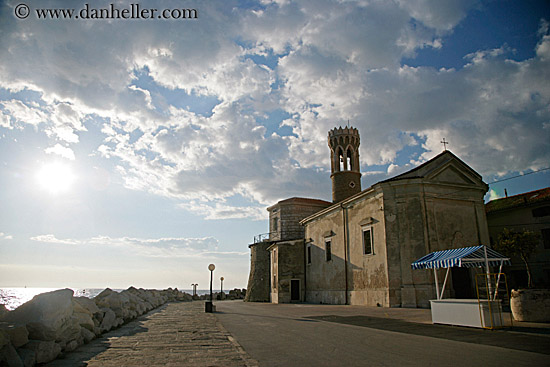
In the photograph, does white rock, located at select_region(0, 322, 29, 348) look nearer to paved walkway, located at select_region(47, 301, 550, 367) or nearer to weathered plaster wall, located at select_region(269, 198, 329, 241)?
paved walkway, located at select_region(47, 301, 550, 367)

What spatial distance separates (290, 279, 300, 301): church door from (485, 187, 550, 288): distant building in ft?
53.2

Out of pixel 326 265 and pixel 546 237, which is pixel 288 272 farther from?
pixel 546 237

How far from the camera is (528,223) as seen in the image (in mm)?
26969

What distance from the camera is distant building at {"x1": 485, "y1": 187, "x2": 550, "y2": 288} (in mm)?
25531

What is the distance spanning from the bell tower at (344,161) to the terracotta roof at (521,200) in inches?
452

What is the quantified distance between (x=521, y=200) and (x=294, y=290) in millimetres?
19544

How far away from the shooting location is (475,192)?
2355cm

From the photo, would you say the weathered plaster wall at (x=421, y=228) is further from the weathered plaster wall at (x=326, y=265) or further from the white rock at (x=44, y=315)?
the white rock at (x=44, y=315)

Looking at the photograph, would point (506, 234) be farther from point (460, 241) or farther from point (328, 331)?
point (328, 331)

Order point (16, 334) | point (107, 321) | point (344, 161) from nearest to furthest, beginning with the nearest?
point (16, 334)
point (107, 321)
point (344, 161)

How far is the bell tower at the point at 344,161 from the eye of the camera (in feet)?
115

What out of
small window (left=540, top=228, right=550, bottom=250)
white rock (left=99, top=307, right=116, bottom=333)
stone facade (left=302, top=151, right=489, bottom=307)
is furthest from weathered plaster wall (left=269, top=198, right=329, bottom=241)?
white rock (left=99, top=307, right=116, bottom=333)

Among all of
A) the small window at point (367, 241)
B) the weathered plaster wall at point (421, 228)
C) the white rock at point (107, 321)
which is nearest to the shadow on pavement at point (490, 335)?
the white rock at point (107, 321)

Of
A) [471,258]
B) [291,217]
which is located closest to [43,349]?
[471,258]
